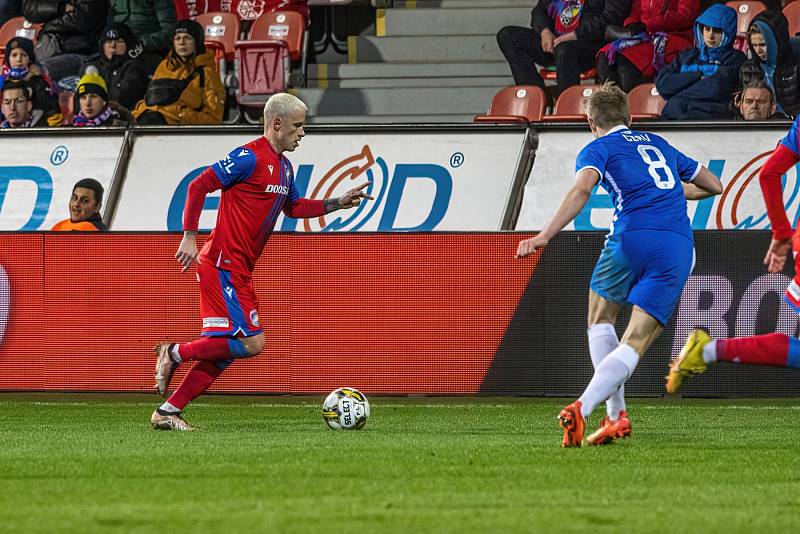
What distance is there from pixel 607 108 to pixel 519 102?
8536mm

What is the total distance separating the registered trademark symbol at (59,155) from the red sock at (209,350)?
6.42 m

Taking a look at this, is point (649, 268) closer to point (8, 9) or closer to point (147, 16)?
point (147, 16)

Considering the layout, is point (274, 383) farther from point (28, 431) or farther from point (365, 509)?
point (365, 509)

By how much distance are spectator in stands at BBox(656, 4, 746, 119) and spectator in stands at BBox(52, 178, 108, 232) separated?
5.65m

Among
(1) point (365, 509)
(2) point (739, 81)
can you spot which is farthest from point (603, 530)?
(2) point (739, 81)

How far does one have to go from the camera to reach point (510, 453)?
7.42 meters

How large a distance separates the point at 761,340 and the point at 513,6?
11.9 metres

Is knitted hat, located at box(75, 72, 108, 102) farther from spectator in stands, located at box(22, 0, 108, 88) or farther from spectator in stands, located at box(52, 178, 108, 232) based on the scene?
spectator in stands, located at box(52, 178, 108, 232)

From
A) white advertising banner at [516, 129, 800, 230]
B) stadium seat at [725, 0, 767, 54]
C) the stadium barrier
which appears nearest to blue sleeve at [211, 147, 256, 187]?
the stadium barrier

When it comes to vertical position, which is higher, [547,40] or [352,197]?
[547,40]

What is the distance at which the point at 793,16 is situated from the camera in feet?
54.3

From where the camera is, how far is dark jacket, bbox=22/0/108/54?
18703 mm

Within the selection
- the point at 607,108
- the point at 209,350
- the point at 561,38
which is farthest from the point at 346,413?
the point at 561,38

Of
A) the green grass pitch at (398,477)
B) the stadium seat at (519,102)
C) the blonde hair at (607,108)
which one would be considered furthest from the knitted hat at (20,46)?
the blonde hair at (607,108)
